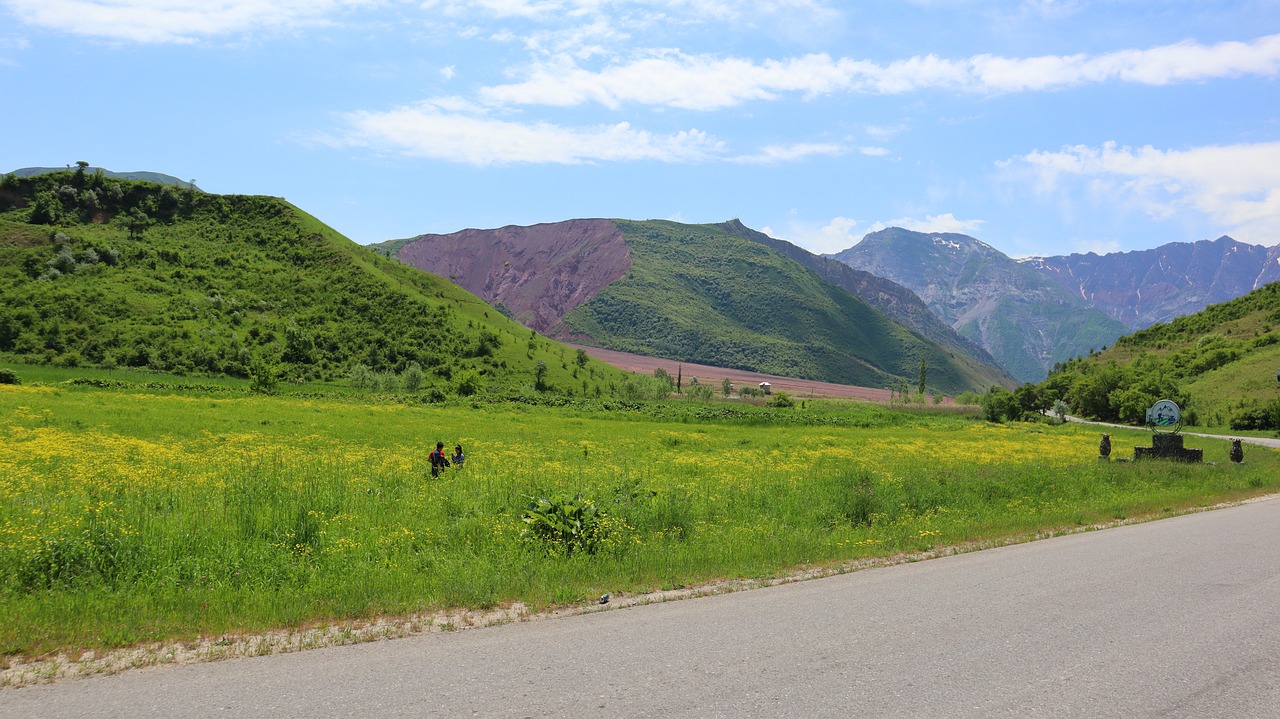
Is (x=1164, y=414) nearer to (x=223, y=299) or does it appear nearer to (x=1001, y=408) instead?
(x=1001, y=408)

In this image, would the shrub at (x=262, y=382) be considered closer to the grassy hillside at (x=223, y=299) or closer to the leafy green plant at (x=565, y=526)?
the grassy hillside at (x=223, y=299)

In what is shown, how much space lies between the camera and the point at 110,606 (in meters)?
9.34

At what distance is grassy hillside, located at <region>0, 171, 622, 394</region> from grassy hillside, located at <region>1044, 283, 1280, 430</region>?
8781 centimetres

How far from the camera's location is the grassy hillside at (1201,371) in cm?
8312

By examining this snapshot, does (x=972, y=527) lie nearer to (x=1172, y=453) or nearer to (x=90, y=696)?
(x=90, y=696)

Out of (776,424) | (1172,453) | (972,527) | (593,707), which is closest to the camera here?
(593,707)

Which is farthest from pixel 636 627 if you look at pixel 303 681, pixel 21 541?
pixel 21 541

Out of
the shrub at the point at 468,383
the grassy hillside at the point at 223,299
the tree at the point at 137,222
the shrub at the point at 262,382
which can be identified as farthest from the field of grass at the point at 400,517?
the tree at the point at 137,222

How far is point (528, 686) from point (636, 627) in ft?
8.11

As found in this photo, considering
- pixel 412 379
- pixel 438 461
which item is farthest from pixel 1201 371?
pixel 438 461

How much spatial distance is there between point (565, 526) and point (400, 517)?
409 cm

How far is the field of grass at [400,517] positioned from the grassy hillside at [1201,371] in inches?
2466

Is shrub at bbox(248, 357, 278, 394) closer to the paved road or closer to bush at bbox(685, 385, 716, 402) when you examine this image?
the paved road

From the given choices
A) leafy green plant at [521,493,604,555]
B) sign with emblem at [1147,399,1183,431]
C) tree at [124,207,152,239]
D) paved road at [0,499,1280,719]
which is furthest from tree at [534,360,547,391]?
paved road at [0,499,1280,719]
